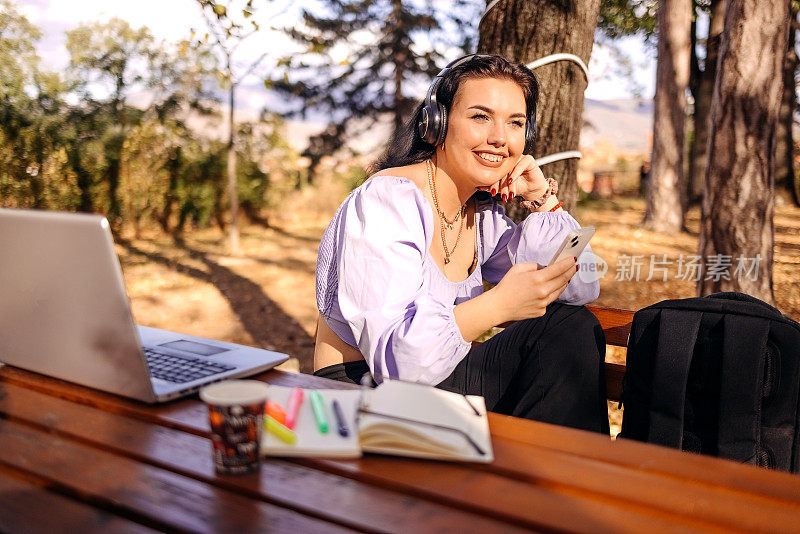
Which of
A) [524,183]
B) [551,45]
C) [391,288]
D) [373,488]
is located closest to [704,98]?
[551,45]

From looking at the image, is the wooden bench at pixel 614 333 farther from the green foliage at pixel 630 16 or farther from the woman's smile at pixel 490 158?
the green foliage at pixel 630 16

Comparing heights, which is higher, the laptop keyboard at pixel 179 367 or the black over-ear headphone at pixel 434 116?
the black over-ear headphone at pixel 434 116

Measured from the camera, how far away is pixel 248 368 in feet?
4.99

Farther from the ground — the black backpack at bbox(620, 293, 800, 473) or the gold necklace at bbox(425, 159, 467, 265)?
the gold necklace at bbox(425, 159, 467, 265)

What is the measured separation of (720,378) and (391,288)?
939 mm

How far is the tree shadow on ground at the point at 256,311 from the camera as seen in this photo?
5617 millimetres

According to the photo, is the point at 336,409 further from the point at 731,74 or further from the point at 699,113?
the point at 699,113

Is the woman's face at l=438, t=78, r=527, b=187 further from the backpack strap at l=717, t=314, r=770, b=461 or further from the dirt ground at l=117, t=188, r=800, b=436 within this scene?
the dirt ground at l=117, t=188, r=800, b=436

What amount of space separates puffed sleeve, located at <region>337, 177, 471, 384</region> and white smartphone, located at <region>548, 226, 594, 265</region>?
1.24 ft

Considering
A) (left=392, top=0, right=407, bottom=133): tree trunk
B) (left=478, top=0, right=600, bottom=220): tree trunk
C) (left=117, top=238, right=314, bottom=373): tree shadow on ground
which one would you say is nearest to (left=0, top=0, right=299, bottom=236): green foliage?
(left=117, top=238, right=314, bottom=373): tree shadow on ground

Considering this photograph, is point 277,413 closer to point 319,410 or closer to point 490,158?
point 319,410

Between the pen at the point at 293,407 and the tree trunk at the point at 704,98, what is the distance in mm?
12011

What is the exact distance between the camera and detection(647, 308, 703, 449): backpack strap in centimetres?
179

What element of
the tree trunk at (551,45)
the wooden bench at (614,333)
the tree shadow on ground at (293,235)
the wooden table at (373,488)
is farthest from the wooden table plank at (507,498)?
the tree shadow on ground at (293,235)
